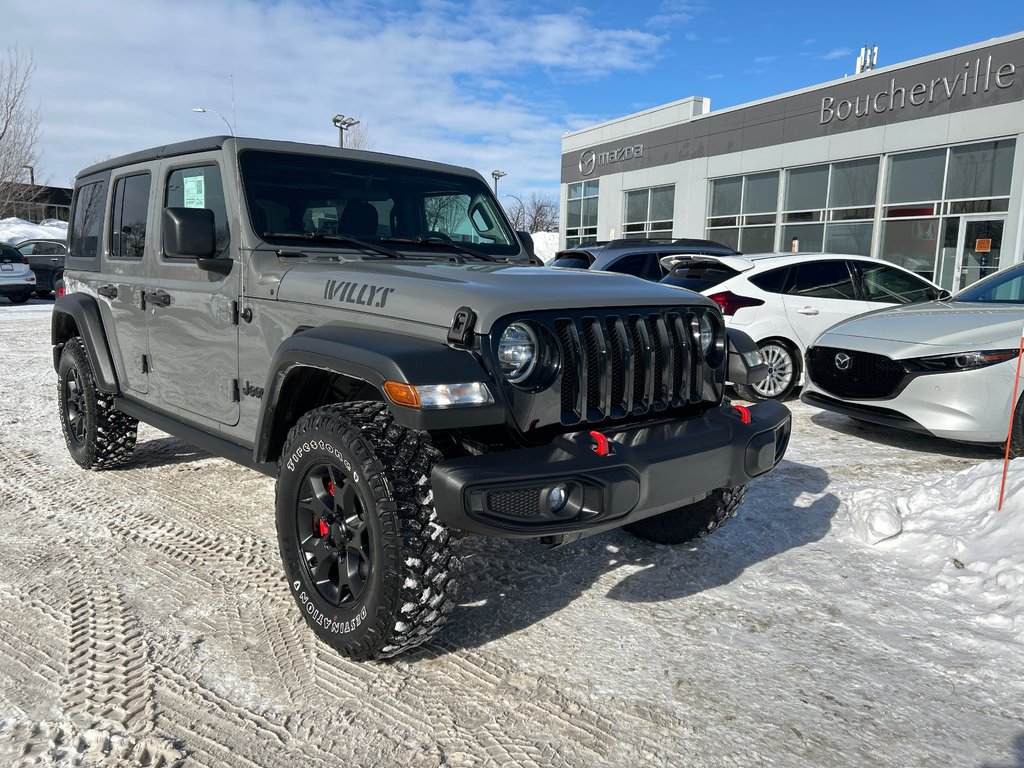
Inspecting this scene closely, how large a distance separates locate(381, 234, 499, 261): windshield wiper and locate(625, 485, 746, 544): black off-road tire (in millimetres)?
1629

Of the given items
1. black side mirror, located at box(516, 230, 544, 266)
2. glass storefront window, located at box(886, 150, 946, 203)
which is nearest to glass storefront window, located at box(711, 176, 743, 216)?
glass storefront window, located at box(886, 150, 946, 203)

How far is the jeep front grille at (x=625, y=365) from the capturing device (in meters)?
2.89

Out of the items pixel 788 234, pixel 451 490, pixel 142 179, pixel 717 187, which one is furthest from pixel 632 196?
pixel 451 490

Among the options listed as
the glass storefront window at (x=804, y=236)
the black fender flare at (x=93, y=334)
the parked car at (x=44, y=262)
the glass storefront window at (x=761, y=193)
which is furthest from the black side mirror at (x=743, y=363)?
the parked car at (x=44, y=262)

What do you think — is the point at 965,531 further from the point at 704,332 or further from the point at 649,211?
the point at 649,211

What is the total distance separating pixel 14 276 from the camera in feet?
63.8

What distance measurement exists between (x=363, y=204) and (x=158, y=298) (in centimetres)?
132

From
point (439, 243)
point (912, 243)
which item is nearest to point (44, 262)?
point (439, 243)

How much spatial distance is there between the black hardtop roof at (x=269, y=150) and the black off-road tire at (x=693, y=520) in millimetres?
2310

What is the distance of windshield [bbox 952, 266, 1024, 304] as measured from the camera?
6.40 m

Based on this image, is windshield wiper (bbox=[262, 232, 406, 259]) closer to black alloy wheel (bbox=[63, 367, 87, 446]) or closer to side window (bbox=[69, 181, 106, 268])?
side window (bbox=[69, 181, 106, 268])

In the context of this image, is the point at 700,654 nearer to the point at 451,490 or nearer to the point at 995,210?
the point at 451,490

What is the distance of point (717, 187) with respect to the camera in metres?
25.5

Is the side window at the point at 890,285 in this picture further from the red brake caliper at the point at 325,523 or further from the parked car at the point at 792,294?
the red brake caliper at the point at 325,523
